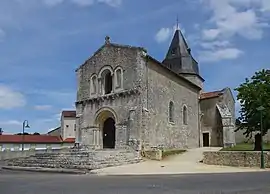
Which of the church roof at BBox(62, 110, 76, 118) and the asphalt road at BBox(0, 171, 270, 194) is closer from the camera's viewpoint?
the asphalt road at BBox(0, 171, 270, 194)

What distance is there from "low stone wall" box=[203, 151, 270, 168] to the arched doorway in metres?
10.9

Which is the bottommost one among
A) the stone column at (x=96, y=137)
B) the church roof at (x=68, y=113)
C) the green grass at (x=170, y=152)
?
the green grass at (x=170, y=152)

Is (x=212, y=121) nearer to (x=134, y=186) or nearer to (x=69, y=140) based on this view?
(x=69, y=140)

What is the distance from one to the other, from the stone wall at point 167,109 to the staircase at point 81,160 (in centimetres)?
512

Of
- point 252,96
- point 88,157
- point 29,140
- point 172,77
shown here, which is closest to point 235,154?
point 252,96

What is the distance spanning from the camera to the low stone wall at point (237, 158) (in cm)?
2307

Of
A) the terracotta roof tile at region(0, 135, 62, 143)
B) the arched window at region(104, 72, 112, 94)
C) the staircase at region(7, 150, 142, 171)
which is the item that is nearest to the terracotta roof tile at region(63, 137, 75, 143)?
the terracotta roof tile at region(0, 135, 62, 143)

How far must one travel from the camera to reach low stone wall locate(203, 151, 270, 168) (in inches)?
908

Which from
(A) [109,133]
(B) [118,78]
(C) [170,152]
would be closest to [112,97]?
(B) [118,78]

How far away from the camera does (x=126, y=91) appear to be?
29906 mm

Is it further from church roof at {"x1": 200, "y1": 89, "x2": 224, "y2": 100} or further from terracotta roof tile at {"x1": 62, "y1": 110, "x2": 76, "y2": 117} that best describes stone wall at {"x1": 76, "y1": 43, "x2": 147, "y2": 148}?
terracotta roof tile at {"x1": 62, "y1": 110, "x2": 76, "y2": 117}

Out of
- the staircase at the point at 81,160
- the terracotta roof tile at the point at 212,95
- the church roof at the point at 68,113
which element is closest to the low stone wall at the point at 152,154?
the staircase at the point at 81,160

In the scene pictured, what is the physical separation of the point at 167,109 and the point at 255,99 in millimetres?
→ 8837

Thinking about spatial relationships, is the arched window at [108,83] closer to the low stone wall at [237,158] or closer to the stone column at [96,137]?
the stone column at [96,137]
